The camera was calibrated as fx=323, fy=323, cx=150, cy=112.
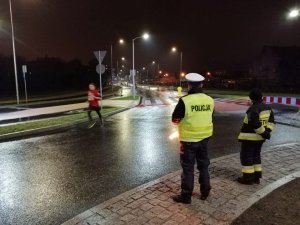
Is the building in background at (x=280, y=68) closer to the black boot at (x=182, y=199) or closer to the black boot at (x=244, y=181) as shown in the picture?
the black boot at (x=244, y=181)

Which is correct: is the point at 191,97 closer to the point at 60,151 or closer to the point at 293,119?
the point at 60,151

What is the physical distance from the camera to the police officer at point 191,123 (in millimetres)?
4738

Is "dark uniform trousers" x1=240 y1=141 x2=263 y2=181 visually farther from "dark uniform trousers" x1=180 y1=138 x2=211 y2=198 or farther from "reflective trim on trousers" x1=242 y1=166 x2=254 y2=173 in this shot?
"dark uniform trousers" x1=180 y1=138 x2=211 y2=198

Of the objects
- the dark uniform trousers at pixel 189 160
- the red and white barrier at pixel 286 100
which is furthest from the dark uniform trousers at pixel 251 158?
the red and white barrier at pixel 286 100

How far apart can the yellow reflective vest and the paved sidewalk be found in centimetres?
102

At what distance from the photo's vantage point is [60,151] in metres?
9.00

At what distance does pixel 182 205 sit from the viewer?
15.8 feet

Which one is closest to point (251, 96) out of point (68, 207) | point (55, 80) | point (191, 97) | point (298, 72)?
point (191, 97)

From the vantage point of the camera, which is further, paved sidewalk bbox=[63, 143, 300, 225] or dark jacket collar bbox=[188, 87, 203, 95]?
dark jacket collar bbox=[188, 87, 203, 95]

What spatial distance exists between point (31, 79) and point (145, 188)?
51313 millimetres

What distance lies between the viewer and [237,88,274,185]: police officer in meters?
5.49

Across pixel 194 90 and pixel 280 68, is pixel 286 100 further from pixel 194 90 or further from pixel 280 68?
pixel 280 68

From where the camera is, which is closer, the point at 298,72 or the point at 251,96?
the point at 251,96

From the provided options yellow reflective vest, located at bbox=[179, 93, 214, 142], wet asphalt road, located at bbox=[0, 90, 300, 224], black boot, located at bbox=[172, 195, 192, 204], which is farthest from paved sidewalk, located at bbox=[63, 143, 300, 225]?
yellow reflective vest, located at bbox=[179, 93, 214, 142]
